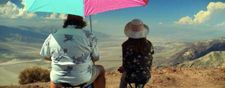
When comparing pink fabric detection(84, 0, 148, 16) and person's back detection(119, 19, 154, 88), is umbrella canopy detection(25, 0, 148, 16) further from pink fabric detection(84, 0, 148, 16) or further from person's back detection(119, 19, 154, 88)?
person's back detection(119, 19, 154, 88)

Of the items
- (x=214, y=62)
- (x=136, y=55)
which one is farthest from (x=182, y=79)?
(x=214, y=62)

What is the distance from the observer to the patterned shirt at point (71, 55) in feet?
27.2

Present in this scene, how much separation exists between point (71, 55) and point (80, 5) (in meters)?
0.76

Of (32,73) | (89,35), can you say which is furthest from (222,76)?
(89,35)

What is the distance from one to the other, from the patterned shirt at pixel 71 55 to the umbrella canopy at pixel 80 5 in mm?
407

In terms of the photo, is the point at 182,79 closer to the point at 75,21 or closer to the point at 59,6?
the point at 75,21

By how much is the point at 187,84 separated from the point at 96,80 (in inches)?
263

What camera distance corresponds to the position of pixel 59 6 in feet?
26.8

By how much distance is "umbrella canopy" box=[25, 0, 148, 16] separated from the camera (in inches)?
318

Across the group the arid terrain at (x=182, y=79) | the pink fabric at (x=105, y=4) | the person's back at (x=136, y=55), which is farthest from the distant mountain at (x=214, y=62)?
the pink fabric at (x=105, y=4)

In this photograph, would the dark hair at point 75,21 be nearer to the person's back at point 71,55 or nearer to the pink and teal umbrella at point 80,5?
the person's back at point 71,55

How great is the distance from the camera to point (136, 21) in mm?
9266

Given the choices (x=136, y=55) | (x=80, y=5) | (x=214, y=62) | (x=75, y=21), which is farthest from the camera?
(x=214, y=62)

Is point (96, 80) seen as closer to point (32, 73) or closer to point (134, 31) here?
point (134, 31)
